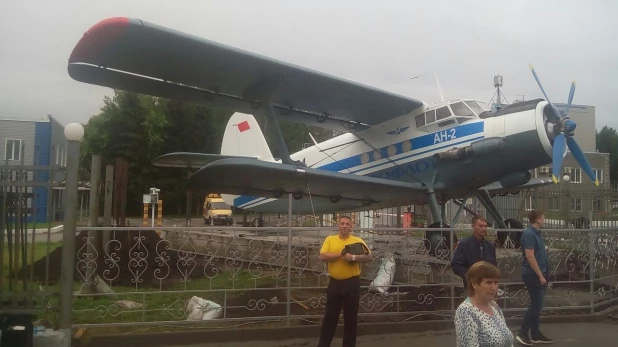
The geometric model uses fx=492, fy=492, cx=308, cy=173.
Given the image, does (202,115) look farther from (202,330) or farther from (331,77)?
(202,330)

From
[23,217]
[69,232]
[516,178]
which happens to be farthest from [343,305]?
[516,178]

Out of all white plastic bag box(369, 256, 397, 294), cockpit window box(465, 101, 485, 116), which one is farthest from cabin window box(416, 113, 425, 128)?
white plastic bag box(369, 256, 397, 294)

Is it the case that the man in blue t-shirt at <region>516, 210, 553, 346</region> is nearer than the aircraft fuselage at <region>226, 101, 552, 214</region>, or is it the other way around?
the man in blue t-shirt at <region>516, 210, 553, 346</region>

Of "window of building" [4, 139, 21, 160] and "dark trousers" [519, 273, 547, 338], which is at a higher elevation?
"window of building" [4, 139, 21, 160]

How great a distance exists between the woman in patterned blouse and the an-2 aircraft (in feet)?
23.8

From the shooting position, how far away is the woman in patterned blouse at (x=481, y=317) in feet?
9.21

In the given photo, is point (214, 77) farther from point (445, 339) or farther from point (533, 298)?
point (533, 298)

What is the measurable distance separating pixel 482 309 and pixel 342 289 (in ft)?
7.67

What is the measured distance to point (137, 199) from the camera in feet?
143

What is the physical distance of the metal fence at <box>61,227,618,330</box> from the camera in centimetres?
636

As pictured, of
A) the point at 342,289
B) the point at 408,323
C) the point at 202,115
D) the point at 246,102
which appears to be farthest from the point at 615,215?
the point at 202,115

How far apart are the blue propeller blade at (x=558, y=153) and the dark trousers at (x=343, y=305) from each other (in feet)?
23.2

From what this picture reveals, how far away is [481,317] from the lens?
2848 mm

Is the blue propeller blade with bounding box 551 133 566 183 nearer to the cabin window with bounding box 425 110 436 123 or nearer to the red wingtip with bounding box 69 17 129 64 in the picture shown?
the cabin window with bounding box 425 110 436 123
